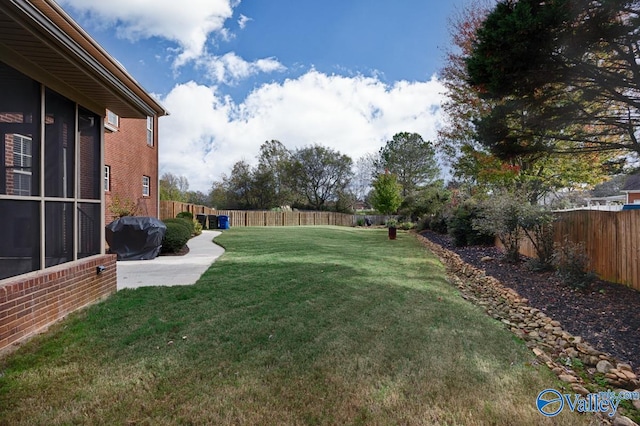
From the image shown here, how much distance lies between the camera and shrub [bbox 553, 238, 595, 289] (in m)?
5.13

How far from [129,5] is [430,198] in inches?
763

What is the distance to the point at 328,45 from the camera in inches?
462

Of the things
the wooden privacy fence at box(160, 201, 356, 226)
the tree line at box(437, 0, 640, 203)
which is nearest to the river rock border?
the tree line at box(437, 0, 640, 203)

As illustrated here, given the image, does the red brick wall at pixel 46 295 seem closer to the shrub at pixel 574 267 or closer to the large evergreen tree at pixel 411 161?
the shrub at pixel 574 267

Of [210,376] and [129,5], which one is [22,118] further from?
[129,5]

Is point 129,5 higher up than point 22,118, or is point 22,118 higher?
point 129,5

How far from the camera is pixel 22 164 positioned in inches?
135

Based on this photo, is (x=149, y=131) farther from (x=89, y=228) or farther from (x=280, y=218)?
(x=280, y=218)

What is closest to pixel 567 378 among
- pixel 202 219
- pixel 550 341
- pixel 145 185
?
pixel 550 341

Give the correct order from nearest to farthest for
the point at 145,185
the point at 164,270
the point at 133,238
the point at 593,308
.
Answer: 1. the point at 593,308
2. the point at 164,270
3. the point at 133,238
4. the point at 145,185

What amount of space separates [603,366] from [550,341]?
651 millimetres

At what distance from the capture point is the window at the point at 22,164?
3314mm

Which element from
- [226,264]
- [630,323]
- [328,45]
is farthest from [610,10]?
[328,45]

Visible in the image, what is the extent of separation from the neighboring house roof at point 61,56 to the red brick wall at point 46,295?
2.13m
